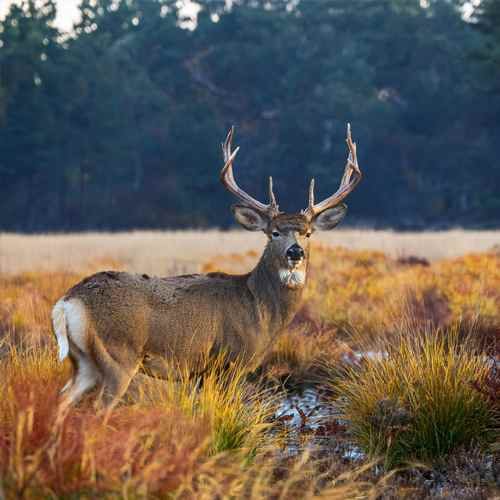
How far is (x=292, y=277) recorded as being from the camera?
6.74 metres

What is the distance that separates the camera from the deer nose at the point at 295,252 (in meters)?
6.53

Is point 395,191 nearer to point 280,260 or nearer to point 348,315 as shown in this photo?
point 348,315

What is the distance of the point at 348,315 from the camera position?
10391mm

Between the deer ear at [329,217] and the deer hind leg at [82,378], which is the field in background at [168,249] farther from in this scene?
the deer hind leg at [82,378]

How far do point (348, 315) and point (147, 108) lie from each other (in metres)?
38.1

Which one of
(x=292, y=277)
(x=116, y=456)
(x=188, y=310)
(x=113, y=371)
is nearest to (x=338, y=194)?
(x=292, y=277)

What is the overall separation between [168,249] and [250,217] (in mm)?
11596

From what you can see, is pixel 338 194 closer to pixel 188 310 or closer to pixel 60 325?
pixel 188 310

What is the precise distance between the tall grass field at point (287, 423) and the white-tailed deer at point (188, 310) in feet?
0.52

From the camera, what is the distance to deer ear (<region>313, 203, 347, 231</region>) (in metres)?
7.24

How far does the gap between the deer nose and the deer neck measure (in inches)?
12.5

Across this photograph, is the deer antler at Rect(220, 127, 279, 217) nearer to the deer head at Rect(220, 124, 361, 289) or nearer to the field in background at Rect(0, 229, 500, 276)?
the deer head at Rect(220, 124, 361, 289)

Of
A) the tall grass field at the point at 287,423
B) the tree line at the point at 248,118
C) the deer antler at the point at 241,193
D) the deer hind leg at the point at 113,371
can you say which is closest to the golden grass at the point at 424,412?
the tall grass field at the point at 287,423

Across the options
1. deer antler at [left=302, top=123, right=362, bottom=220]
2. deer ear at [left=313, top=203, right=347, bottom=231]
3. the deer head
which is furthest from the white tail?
deer ear at [left=313, top=203, right=347, bottom=231]
